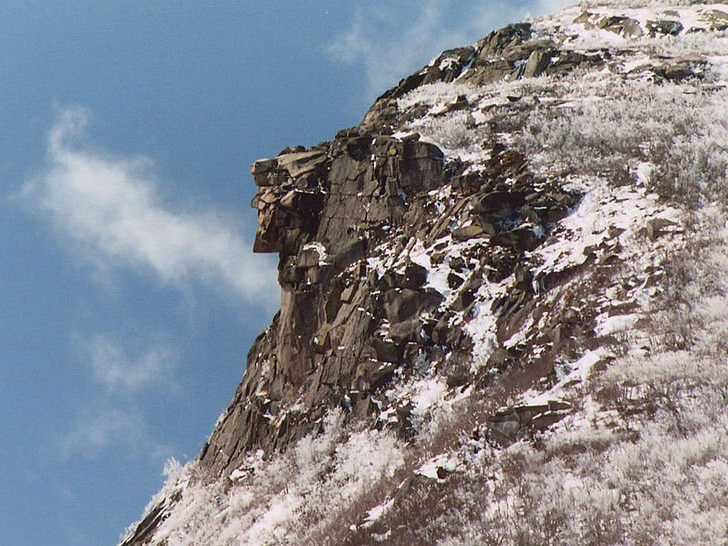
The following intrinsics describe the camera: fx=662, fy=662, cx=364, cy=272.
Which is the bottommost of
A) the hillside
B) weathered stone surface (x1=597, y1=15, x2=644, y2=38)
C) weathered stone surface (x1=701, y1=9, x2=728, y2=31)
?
the hillside

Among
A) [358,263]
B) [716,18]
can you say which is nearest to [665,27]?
[716,18]

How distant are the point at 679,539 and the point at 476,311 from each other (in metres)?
9.33

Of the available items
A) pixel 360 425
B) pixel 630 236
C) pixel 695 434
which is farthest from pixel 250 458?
pixel 695 434

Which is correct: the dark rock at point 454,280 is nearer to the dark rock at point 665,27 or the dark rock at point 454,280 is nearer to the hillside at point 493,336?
the hillside at point 493,336

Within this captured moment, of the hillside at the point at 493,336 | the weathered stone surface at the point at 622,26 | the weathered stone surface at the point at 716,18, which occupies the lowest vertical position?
the hillside at the point at 493,336

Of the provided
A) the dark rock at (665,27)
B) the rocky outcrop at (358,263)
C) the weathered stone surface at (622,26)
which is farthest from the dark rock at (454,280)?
the dark rock at (665,27)

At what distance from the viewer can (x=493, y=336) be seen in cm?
1479

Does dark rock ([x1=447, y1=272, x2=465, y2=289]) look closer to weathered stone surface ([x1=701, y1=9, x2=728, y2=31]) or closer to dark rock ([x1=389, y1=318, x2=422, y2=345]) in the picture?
dark rock ([x1=389, y1=318, x2=422, y2=345])

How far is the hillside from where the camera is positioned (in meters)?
8.58

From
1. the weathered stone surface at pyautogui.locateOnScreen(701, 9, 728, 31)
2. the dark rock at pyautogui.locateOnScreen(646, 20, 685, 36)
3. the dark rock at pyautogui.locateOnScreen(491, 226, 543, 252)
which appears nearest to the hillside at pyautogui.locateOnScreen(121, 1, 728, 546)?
the dark rock at pyautogui.locateOnScreen(491, 226, 543, 252)

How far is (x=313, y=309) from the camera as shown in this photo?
19.9 m

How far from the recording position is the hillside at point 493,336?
28.1 feet

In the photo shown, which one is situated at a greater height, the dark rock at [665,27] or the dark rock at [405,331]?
the dark rock at [665,27]

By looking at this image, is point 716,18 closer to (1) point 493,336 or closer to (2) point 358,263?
(2) point 358,263
